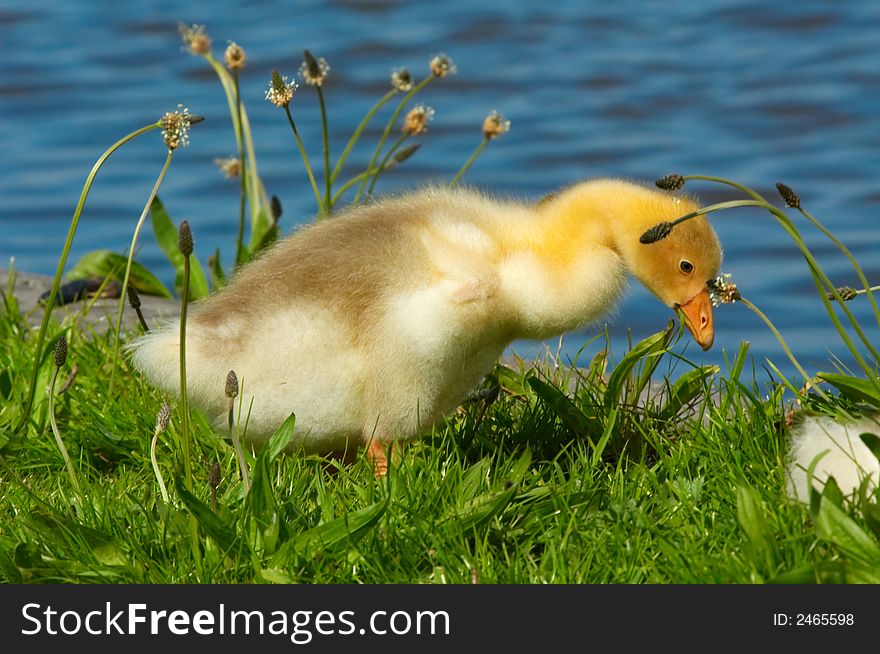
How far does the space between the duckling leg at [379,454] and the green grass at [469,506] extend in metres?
0.05

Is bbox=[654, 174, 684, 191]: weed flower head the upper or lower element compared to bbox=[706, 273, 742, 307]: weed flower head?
upper

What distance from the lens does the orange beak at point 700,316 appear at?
4594 mm

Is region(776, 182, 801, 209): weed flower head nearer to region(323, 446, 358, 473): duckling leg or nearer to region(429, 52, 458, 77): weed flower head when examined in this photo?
region(323, 446, 358, 473): duckling leg

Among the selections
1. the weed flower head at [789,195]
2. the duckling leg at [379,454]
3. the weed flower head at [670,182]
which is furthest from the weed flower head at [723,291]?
the duckling leg at [379,454]

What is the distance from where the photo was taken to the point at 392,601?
356 centimetres

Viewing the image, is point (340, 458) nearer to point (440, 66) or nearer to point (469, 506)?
point (469, 506)

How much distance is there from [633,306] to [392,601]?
5.51 metres

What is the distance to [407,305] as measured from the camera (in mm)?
4336

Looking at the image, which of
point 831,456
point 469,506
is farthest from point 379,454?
point 831,456

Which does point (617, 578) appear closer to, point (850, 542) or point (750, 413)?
point (850, 542)

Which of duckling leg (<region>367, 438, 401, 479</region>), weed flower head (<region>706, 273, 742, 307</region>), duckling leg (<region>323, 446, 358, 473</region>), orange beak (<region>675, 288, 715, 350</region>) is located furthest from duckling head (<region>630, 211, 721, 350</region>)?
duckling leg (<region>323, 446, 358, 473</region>)

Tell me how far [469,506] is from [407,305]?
0.67m

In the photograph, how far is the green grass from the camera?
3742mm

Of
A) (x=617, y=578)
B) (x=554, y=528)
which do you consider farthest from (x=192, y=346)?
(x=617, y=578)
